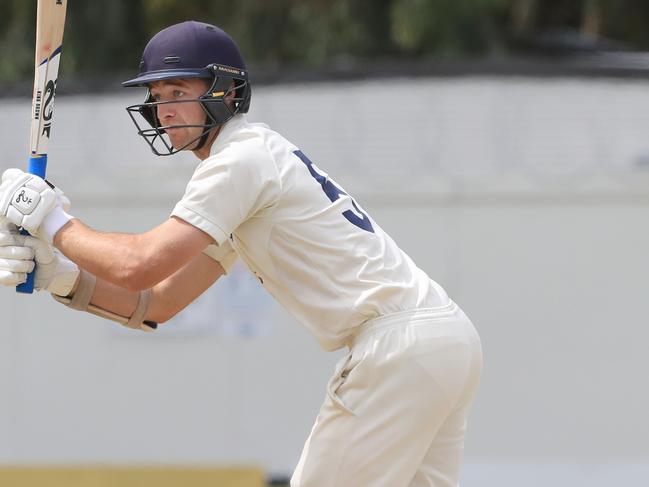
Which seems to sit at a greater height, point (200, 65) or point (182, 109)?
point (200, 65)

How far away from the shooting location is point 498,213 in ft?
25.9

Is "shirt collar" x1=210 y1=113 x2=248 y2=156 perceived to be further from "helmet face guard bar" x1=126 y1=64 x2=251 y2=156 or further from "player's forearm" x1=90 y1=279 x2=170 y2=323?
"player's forearm" x1=90 y1=279 x2=170 y2=323

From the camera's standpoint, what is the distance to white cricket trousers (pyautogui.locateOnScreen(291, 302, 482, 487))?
3.52 meters

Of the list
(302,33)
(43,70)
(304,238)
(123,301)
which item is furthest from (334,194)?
(302,33)

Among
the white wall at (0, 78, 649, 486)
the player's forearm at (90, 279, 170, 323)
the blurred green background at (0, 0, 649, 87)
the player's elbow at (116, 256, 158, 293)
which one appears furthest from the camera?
the blurred green background at (0, 0, 649, 87)

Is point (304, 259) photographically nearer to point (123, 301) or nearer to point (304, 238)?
point (304, 238)

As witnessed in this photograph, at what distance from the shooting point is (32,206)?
3.51m

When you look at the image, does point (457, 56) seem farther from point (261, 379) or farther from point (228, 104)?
point (228, 104)

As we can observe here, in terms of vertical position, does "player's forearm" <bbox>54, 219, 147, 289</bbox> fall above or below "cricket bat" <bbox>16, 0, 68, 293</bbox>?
below

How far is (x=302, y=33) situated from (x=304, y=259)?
40.9 ft

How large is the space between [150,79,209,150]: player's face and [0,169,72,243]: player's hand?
38cm

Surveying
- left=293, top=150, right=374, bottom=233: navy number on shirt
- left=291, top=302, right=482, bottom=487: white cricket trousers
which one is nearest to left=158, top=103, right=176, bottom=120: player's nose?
left=293, top=150, right=374, bottom=233: navy number on shirt

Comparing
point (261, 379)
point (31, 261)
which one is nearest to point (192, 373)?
point (261, 379)

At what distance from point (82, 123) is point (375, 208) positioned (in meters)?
2.10
